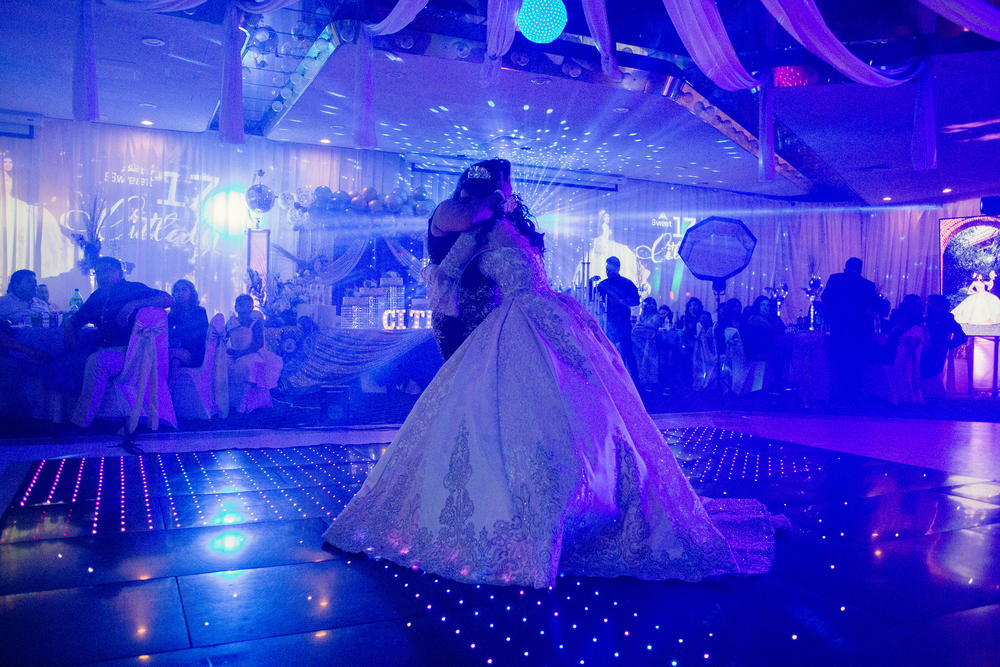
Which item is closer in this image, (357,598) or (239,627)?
(239,627)

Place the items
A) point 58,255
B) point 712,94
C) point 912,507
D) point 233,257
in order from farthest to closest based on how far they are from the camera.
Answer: point 233,257 → point 58,255 → point 712,94 → point 912,507

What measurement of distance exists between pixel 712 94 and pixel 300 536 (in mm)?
6953

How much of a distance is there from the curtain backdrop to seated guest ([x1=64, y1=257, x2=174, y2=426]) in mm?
3400

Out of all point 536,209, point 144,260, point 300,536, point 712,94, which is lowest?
point 300,536

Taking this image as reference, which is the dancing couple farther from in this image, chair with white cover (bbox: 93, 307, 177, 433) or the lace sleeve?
chair with white cover (bbox: 93, 307, 177, 433)

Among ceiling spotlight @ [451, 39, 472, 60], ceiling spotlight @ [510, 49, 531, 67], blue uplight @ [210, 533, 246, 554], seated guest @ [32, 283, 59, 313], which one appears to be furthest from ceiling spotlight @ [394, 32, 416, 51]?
blue uplight @ [210, 533, 246, 554]

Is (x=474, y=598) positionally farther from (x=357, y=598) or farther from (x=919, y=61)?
(x=919, y=61)

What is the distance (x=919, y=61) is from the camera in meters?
6.09

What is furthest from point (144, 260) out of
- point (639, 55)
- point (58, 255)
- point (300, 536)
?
point (300, 536)

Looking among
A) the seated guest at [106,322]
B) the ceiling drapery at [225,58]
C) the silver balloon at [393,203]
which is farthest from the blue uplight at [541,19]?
the seated guest at [106,322]

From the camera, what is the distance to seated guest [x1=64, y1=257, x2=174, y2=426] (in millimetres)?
5094

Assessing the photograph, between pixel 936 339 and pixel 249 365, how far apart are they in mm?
7386

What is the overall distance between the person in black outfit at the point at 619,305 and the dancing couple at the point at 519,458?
4317mm

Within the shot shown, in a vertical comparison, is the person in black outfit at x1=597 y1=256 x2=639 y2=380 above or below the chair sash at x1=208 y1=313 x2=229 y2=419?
above
